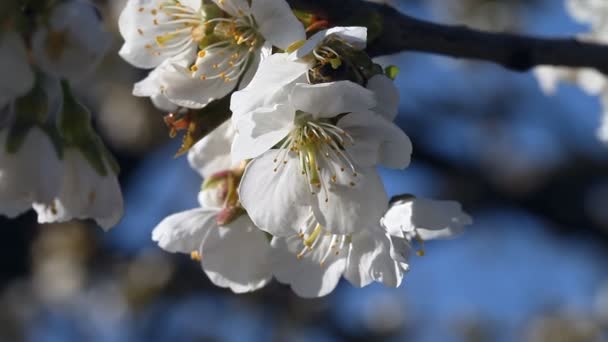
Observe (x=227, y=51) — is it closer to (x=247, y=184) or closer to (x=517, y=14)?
(x=247, y=184)

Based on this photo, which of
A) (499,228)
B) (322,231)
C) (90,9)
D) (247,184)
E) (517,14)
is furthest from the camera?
(517,14)

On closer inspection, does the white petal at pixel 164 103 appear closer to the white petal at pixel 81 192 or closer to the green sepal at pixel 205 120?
the green sepal at pixel 205 120

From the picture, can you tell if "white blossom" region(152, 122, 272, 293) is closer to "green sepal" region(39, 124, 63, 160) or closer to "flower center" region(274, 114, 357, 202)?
"flower center" region(274, 114, 357, 202)

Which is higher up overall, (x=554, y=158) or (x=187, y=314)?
(x=554, y=158)

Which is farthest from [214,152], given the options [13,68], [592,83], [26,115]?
[592,83]

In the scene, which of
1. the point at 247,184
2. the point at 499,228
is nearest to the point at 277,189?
the point at 247,184

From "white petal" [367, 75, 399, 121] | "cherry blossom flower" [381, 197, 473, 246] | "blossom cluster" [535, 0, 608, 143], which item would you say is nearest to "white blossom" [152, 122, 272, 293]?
"cherry blossom flower" [381, 197, 473, 246]
